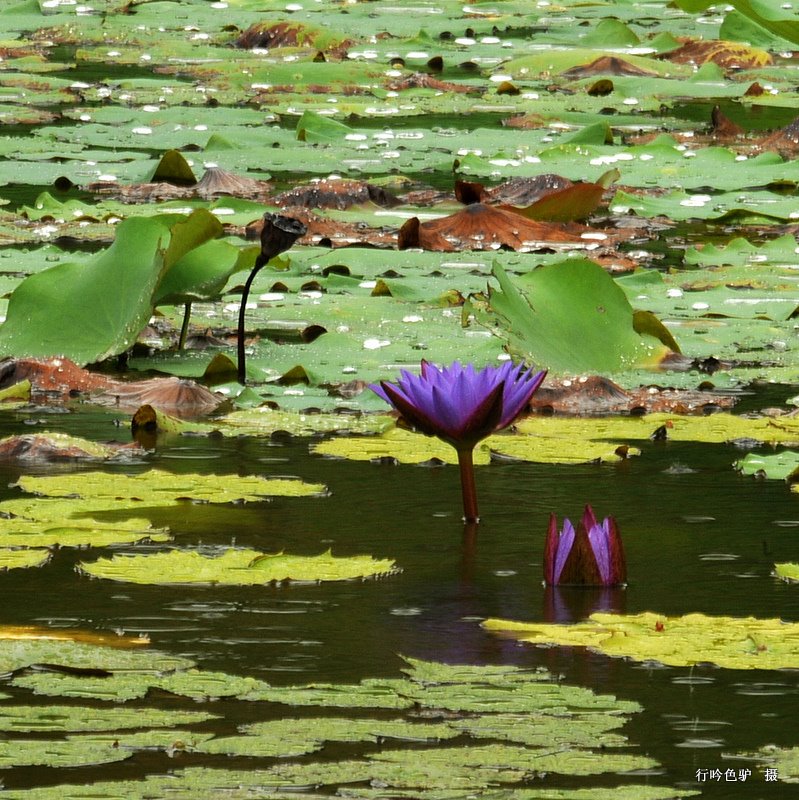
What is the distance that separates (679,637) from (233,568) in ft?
2.13

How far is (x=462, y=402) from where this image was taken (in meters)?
2.99

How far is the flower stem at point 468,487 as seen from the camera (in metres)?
3.03

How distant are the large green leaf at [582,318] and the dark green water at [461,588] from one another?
0.64 metres

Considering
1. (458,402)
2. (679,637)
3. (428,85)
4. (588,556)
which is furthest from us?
(428,85)

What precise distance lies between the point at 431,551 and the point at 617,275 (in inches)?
106

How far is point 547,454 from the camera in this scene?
3602 mm

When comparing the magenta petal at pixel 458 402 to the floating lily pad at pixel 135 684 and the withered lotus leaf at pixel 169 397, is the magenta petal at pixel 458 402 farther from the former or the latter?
the withered lotus leaf at pixel 169 397

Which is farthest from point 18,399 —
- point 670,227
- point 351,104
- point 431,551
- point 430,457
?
point 351,104

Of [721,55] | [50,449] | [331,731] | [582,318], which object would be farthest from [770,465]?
[721,55]

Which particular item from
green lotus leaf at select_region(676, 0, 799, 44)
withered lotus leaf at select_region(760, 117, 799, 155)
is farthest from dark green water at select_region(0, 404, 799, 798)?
withered lotus leaf at select_region(760, 117, 799, 155)

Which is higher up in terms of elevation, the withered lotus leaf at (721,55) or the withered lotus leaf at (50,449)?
the withered lotus leaf at (50,449)

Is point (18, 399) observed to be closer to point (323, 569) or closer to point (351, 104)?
point (323, 569)

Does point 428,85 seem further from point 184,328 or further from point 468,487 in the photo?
point 468,487

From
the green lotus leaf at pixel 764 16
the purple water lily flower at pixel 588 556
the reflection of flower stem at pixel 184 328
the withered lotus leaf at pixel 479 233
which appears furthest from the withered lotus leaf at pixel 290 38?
the purple water lily flower at pixel 588 556
